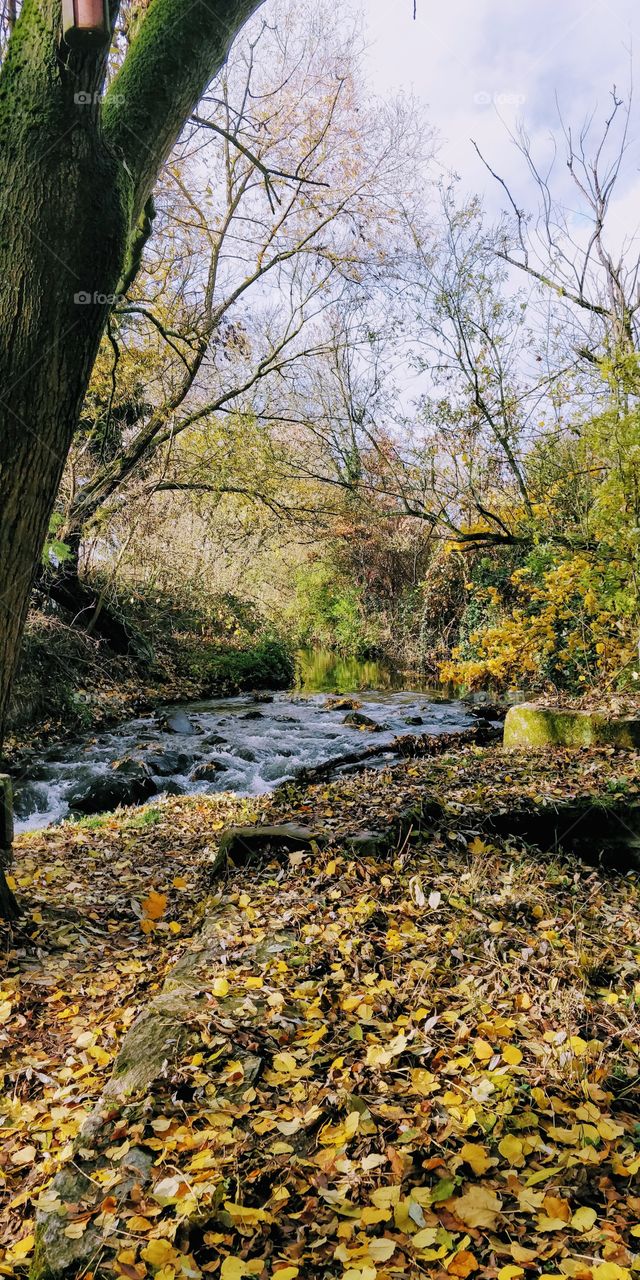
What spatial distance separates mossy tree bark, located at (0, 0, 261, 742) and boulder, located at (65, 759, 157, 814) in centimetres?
521

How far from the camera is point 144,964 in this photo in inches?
143

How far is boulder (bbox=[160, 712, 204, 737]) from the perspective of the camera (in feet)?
36.4

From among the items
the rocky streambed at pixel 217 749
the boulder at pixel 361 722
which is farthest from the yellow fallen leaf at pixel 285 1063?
the boulder at pixel 361 722

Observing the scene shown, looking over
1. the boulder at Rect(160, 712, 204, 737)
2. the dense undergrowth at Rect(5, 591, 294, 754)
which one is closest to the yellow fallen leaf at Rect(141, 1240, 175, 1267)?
the dense undergrowth at Rect(5, 591, 294, 754)

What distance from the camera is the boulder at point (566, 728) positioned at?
22.1 ft

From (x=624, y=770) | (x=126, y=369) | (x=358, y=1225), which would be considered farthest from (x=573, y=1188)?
(x=126, y=369)

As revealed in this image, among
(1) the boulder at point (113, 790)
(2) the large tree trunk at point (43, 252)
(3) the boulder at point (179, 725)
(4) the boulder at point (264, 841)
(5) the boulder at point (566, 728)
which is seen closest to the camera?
(2) the large tree trunk at point (43, 252)

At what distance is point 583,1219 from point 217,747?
881 cm

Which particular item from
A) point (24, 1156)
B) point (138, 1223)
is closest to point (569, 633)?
point (24, 1156)

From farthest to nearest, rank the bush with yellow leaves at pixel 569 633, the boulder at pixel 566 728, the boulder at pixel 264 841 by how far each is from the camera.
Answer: the bush with yellow leaves at pixel 569 633 → the boulder at pixel 566 728 → the boulder at pixel 264 841

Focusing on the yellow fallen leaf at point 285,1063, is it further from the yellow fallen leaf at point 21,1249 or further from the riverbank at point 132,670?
the riverbank at point 132,670

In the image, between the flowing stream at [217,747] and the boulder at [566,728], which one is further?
the flowing stream at [217,747]

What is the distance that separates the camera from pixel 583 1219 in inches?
72.1

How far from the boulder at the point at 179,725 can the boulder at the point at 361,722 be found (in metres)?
2.47
